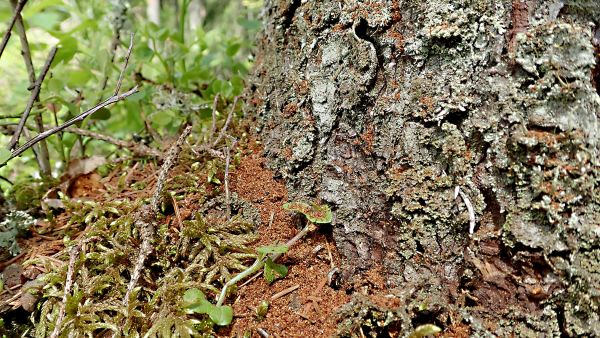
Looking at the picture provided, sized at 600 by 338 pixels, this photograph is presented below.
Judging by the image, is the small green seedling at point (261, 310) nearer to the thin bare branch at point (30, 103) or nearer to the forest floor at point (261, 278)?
the forest floor at point (261, 278)

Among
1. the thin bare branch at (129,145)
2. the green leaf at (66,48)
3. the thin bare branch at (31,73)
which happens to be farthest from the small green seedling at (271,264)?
the green leaf at (66,48)

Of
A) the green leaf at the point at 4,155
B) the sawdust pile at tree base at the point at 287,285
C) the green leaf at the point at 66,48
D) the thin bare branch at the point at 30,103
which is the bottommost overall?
the sawdust pile at tree base at the point at 287,285

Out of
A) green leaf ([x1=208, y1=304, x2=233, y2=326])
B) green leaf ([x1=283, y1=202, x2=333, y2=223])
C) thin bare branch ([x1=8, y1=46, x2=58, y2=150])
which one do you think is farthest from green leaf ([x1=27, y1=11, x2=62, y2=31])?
green leaf ([x1=208, y1=304, x2=233, y2=326])

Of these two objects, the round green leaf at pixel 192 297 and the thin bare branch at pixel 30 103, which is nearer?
the round green leaf at pixel 192 297

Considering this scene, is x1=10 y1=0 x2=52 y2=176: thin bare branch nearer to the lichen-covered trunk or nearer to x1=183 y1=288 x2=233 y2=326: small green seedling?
x1=183 y1=288 x2=233 y2=326: small green seedling

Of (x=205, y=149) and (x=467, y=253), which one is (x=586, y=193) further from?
(x=205, y=149)

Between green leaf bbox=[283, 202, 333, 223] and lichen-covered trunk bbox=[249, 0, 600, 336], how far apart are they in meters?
0.04

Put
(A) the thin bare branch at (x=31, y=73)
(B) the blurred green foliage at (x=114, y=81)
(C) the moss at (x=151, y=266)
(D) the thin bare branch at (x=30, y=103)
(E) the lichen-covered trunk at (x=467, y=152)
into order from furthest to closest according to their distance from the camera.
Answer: (B) the blurred green foliage at (x=114, y=81) → (A) the thin bare branch at (x=31, y=73) → (D) the thin bare branch at (x=30, y=103) → (C) the moss at (x=151, y=266) → (E) the lichen-covered trunk at (x=467, y=152)

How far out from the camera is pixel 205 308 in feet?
4.32

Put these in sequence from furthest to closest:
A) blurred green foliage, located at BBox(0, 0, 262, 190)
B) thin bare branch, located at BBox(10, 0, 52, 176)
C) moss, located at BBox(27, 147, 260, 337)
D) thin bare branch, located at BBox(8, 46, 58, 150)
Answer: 1. blurred green foliage, located at BBox(0, 0, 262, 190)
2. thin bare branch, located at BBox(10, 0, 52, 176)
3. thin bare branch, located at BBox(8, 46, 58, 150)
4. moss, located at BBox(27, 147, 260, 337)

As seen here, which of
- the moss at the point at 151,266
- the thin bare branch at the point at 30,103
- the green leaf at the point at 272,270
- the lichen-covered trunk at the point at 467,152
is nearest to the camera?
the lichen-covered trunk at the point at 467,152

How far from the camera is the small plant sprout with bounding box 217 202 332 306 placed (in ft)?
4.62

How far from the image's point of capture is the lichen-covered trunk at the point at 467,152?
1.22 meters

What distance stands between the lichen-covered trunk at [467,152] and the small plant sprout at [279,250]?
64mm
